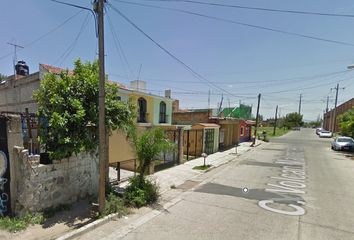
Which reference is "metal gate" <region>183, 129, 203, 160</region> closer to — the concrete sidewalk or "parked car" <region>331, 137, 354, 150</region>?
the concrete sidewalk

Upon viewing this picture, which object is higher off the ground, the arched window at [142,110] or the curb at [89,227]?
the arched window at [142,110]

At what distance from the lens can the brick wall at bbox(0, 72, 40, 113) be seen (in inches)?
380

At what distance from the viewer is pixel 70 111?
4.75m

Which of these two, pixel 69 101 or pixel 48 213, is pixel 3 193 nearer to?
pixel 48 213

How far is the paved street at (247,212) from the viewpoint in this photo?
13.3 feet

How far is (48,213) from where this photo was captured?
14.7 ft

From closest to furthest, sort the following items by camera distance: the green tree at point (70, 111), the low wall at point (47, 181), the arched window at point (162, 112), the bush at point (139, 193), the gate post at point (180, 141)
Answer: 1. the low wall at point (47, 181)
2. the green tree at point (70, 111)
3. the bush at point (139, 193)
4. the gate post at point (180, 141)
5. the arched window at point (162, 112)

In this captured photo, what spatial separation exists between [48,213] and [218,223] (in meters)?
4.50

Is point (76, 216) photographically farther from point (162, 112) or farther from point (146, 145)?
point (162, 112)

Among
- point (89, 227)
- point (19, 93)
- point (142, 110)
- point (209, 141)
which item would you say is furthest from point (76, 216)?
point (209, 141)

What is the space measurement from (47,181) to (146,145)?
112 inches

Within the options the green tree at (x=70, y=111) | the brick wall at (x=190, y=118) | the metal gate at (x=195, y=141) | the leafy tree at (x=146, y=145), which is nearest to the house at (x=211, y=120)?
the brick wall at (x=190, y=118)

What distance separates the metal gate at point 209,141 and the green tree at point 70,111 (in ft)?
34.2

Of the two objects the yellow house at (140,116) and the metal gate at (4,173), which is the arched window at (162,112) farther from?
the metal gate at (4,173)
